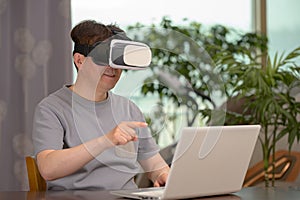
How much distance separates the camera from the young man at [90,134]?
183 cm

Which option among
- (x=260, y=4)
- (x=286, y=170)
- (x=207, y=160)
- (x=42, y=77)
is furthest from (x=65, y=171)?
(x=260, y=4)

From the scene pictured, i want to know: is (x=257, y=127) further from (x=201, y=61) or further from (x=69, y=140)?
(x=69, y=140)

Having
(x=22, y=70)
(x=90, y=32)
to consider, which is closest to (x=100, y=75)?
(x=90, y=32)

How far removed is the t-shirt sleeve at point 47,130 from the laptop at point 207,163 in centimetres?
31

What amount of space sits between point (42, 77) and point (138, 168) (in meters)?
1.07

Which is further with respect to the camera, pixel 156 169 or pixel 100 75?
pixel 156 169

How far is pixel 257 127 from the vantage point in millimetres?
1782

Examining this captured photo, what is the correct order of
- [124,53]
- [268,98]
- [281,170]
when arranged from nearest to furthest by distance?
1. [124,53]
2. [268,98]
3. [281,170]

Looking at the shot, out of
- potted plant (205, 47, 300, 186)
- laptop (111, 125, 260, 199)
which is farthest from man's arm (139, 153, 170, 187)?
potted plant (205, 47, 300, 186)

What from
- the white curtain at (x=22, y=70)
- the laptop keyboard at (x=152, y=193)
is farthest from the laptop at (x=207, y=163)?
the white curtain at (x=22, y=70)

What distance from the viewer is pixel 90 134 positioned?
6.39ft

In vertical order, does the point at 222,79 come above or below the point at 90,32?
below

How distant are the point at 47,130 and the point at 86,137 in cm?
15

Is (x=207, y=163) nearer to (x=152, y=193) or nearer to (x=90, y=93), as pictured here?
(x=152, y=193)
